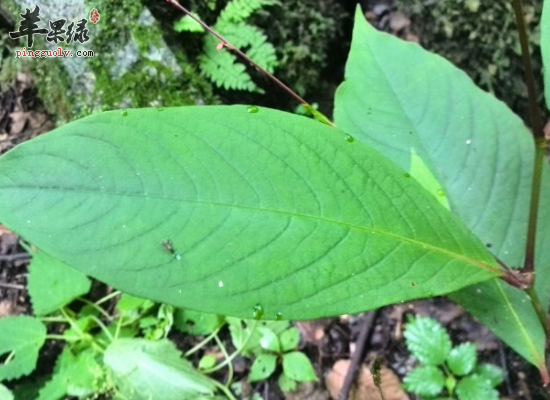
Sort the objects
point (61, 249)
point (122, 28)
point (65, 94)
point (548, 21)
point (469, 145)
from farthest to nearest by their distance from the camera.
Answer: point (65, 94) → point (122, 28) → point (469, 145) → point (548, 21) → point (61, 249)

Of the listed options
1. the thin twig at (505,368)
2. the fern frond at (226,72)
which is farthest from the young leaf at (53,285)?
the thin twig at (505,368)

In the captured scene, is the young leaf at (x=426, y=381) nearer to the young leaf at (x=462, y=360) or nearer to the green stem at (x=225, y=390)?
the young leaf at (x=462, y=360)

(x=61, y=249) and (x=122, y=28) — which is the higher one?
(x=122, y=28)

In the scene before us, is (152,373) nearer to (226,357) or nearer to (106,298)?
(226,357)

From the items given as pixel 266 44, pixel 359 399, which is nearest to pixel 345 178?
pixel 359 399

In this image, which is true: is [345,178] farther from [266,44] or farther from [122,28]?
[122,28]

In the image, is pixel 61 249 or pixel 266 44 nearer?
pixel 61 249

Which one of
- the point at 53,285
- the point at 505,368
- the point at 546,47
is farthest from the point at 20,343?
the point at 546,47
